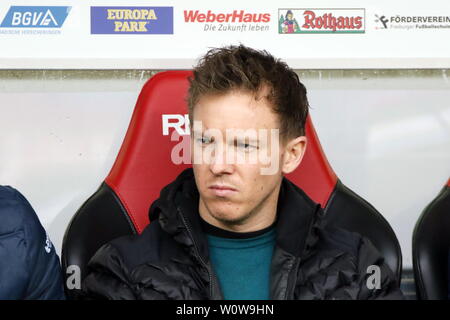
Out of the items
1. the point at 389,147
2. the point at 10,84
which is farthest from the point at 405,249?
the point at 10,84

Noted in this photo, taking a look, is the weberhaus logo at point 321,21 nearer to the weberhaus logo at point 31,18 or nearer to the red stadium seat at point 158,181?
the red stadium seat at point 158,181

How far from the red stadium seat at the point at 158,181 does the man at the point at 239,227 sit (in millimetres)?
146

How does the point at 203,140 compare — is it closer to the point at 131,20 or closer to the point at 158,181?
the point at 158,181

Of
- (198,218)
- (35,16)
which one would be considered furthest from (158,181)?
(35,16)

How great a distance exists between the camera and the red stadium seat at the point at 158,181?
1.38m

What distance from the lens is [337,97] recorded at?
163 centimetres

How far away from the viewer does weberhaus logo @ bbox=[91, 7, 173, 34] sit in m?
1.57

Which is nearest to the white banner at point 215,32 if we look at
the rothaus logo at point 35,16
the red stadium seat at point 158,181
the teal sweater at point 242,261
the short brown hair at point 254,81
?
the rothaus logo at point 35,16

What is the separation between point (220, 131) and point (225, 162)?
0.05 metres

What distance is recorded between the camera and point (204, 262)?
1159 millimetres

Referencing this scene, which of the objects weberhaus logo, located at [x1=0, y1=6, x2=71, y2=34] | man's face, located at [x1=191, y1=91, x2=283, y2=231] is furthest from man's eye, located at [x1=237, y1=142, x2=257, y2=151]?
weberhaus logo, located at [x1=0, y1=6, x2=71, y2=34]

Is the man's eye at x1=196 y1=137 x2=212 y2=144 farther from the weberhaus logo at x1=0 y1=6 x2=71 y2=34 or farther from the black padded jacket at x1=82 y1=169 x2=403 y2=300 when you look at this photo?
the weberhaus logo at x1=0 y1=6 x2=71 y2=34

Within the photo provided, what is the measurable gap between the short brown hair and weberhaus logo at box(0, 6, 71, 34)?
1.58ft

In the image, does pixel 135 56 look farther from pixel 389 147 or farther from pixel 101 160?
pixel 389 147
